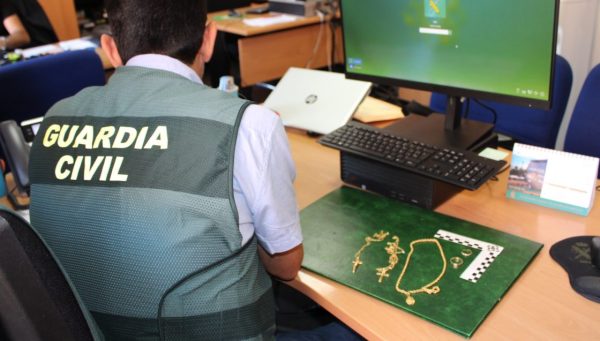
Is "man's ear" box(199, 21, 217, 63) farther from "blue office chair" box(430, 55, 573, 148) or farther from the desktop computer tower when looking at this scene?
"blue office chair" box(430, 55, 573, 148)

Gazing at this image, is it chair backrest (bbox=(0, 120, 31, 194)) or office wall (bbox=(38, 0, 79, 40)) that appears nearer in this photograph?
chair backrest (bbox=(0, 120, 31, 194))

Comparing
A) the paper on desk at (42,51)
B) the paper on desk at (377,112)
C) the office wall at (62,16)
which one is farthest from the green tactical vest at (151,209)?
the office wall at (62,16)

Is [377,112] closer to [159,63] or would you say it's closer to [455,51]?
[455,51]

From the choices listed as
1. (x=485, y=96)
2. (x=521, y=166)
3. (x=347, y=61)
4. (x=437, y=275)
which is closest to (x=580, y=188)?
(x=521, y=166)

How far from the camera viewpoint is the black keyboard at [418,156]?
1.23 metres

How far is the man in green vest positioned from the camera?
0.91 metres

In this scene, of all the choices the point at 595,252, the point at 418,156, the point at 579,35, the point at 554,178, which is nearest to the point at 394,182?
the point at 418,156

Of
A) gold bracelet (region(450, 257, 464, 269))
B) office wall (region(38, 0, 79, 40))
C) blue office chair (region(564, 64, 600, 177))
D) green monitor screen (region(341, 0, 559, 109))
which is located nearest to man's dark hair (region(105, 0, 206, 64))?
green monitor screen (region(341, 0, 559, 109))

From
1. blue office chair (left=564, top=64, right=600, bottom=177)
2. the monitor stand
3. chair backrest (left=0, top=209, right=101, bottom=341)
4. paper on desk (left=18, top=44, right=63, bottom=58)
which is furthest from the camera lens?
paper on desk (left=18, top=44, right=63, bottom=58)

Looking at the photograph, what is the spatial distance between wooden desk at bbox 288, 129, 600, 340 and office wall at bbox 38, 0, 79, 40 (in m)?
3.70

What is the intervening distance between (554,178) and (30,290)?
1044 mm

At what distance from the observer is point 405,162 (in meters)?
1.29

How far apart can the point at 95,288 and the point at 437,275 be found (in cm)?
62

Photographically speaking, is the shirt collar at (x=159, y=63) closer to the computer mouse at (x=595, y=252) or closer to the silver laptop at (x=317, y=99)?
the silver laptop at (x=317, y=99)
